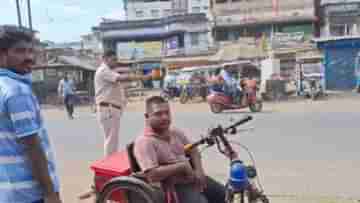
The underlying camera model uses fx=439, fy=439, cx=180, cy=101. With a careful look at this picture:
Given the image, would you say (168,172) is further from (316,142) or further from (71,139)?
(71,139)

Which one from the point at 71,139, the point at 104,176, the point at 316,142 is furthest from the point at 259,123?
the point at 104,176

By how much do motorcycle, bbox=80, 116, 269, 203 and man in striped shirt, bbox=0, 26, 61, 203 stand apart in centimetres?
119

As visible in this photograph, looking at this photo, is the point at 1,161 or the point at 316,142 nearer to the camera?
the point at 1,161

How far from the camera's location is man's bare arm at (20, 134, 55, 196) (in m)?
2.10

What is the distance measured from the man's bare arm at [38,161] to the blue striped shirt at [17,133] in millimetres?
34

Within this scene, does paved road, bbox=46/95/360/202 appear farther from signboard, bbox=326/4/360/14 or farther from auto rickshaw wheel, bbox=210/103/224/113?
signboard, bbox=326/4/360/14

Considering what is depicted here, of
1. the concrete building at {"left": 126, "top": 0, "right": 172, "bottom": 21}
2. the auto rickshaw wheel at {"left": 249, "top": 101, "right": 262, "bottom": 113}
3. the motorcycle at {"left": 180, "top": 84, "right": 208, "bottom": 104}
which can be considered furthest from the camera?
the concrete building at {"left": 126, "top": 0, "right": 172, "bottom": 21}

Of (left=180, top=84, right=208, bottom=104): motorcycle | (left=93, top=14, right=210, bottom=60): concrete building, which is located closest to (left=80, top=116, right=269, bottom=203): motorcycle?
(left=180, top=84, right=208, bottom=104): motorcycle

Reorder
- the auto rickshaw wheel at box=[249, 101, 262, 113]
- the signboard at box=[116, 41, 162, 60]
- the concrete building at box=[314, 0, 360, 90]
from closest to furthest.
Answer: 1. the auto rickshaw wheel at box=[249, 101, 262, 113]
2. the concrete building at box=[314, 0, 360, 90]
3. the signboard at box=[116, 41, 162, 60]

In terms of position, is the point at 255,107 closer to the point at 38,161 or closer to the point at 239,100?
the point at 239,100

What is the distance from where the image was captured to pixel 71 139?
10.1m

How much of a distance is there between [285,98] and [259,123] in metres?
8.37

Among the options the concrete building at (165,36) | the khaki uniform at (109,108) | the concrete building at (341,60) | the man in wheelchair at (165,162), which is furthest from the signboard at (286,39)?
the man in wheelchair at (165,162)

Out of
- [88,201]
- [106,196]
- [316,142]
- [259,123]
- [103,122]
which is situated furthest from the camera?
[259,123]
